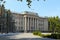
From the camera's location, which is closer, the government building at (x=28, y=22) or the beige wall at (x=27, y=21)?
the government building at (x=28, y=22)

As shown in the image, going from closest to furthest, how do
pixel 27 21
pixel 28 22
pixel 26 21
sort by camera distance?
pixel 26 21, pixel 27 21, pixel 28 22

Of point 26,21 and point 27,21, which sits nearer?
point 26,21

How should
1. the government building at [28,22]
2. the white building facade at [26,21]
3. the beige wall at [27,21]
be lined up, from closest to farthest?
the government building at [28,22] → the white building facade at [26,21] → the beige wall at [27,21]

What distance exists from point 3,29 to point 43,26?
3819 centimetres

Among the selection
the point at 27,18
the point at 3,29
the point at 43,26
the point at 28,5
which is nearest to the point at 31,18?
the point at 27,18

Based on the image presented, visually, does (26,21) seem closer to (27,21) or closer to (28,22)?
(27,21)

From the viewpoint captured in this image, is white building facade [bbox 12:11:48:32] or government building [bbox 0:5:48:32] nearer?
government building [bbox 0:5:48:32]

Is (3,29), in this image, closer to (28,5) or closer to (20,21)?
(20,21)

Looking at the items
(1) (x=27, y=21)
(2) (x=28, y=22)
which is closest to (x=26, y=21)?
(1) (x=27, y=21)

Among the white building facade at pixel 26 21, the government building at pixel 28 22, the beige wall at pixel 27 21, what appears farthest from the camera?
the beige wall at pixel 27 21

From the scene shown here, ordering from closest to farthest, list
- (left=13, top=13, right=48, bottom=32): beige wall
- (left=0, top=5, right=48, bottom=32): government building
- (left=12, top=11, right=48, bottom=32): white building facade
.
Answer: (left=0, top=5, right=48, bottom=32): government building → (left=12, top=11, right=48, bottom=32): white building facade → (left=13, top=13, right=48, bottom=32): beige wall

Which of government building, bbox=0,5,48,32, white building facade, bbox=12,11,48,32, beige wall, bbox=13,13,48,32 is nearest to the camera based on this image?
government building, bbox=0,5,48,32

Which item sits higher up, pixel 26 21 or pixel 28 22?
pixel 26 21

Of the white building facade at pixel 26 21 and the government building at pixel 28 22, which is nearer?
the government building at pixel 28 22
